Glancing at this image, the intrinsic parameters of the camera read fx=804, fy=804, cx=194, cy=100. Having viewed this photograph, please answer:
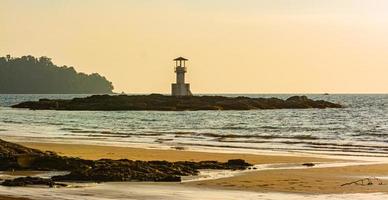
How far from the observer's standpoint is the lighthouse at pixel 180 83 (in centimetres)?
11294

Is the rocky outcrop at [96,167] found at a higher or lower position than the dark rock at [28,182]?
higher

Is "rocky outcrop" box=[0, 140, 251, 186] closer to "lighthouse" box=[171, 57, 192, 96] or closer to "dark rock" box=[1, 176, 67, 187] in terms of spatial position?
"dark rock" box=[1, 176, 67, 187]

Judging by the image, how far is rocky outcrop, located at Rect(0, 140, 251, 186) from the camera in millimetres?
19594

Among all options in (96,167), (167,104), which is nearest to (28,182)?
(96,167)

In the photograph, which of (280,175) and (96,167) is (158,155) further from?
(96,167)

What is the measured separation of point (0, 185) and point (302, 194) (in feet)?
22.4

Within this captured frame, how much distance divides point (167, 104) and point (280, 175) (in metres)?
88.0

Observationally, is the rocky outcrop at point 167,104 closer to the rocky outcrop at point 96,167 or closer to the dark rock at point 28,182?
the rocky outcrop at point 96,167

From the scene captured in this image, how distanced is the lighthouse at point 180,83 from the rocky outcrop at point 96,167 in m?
88.7

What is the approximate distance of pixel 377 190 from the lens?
18344 mm

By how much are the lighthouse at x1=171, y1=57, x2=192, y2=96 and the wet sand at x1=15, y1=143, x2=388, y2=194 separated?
3148 inches

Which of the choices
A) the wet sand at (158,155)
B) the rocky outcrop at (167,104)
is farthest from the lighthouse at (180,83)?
the wet sand at (158,155)

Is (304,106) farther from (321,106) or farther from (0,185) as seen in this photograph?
(0,185)

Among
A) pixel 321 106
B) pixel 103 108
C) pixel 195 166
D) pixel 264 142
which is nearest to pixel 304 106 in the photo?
pixel 321 106
